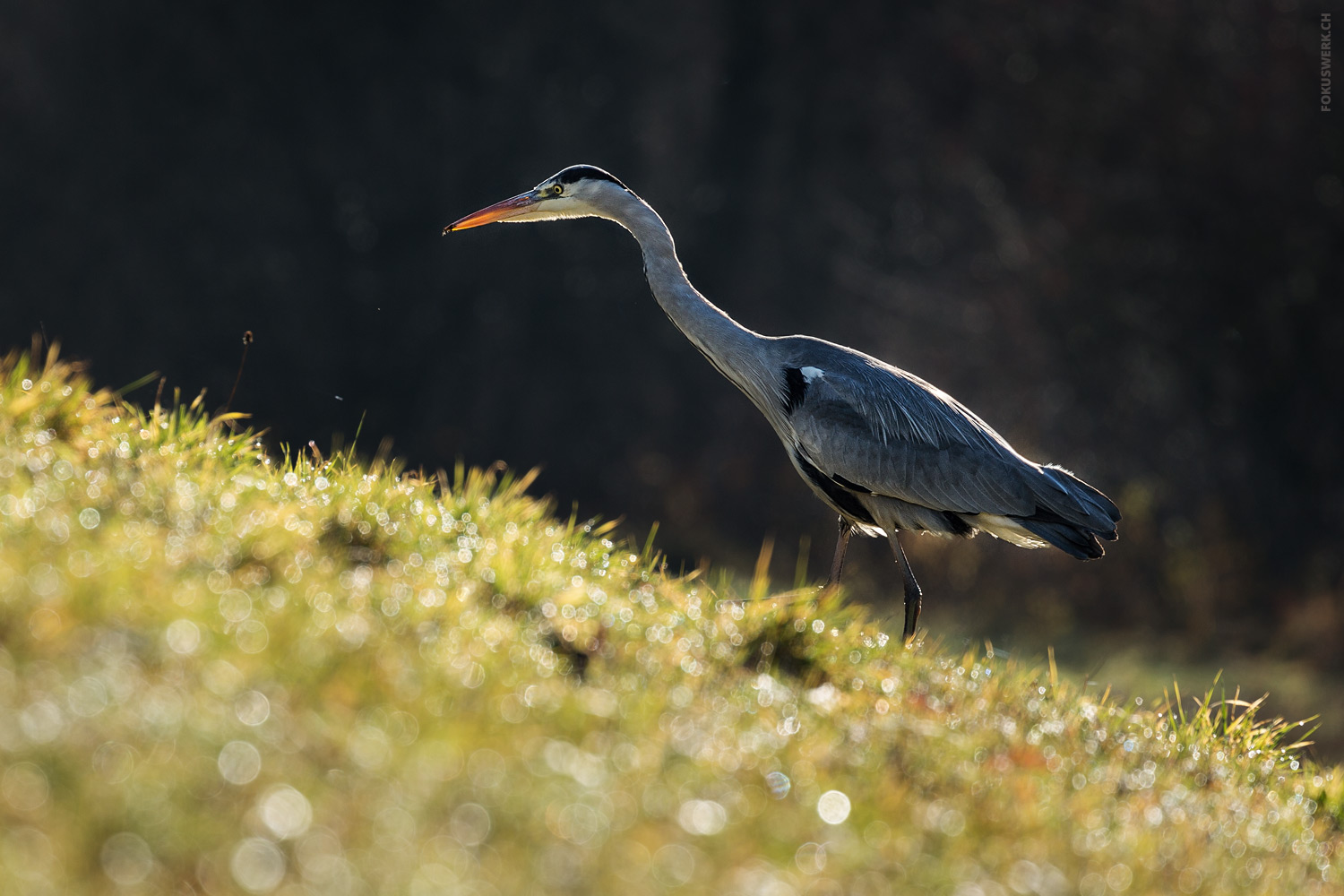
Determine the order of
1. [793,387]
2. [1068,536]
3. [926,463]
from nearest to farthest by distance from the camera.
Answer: [1068,536] < [926,463] < [793,387]

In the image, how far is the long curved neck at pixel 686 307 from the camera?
240 inches

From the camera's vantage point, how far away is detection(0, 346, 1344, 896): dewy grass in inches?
85.8

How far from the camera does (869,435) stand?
583cm

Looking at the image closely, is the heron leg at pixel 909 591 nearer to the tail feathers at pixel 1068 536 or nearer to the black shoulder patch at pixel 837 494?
the black shoulder patch at pixel 837 494

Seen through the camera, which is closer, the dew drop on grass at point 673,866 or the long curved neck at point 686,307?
the dew drop on grass at point 673,866

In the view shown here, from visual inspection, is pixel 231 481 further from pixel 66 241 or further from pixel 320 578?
pixel 66 241

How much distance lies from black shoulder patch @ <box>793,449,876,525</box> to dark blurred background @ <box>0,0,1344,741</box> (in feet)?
15.8

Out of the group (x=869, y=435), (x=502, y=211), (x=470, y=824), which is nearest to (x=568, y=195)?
(x=502, y=211)

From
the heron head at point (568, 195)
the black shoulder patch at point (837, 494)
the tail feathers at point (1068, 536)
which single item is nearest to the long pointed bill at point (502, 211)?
the heron head at point (568, 195)

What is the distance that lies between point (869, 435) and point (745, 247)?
27.7ft

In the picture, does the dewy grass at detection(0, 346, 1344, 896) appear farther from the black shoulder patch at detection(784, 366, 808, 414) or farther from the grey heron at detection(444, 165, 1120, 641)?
the black shoulder patch at detection(784, 366, 808, 414)

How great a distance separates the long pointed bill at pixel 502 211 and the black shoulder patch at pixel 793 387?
5.09 ft

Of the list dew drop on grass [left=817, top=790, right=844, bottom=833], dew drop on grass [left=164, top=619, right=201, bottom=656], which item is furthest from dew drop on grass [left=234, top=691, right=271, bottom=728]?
dew drop on grass [left=817, top=790, right=844, bottom=833]

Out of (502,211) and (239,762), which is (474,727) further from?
(502,211)
